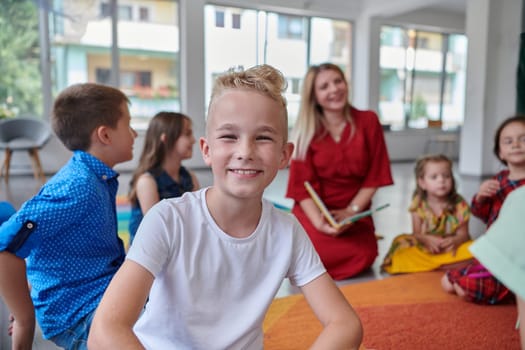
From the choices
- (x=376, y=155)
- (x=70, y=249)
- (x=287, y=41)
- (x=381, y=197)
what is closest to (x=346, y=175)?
(x=376, y=155)

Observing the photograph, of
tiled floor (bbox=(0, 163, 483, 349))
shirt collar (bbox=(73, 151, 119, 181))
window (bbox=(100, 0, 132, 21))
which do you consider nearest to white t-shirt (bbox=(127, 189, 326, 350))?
shirt collar (bbox=(73, 151, 119, 181))

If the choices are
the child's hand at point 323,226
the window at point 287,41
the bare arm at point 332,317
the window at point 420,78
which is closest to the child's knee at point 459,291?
the child's hand at point 323,226

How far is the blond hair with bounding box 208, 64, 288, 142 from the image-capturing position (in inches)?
34.5

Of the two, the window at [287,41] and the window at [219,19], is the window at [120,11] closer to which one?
the window at [287,41]

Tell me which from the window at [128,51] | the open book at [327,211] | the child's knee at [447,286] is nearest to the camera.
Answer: the child's knee at [447,286]

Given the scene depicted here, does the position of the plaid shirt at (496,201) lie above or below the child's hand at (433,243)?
above

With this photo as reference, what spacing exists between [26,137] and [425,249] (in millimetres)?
5110

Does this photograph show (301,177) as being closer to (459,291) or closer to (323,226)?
(323,226)

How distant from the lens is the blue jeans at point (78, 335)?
1.16 m

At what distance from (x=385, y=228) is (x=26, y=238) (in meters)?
2.68

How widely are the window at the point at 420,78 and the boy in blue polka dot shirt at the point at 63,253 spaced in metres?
8.26

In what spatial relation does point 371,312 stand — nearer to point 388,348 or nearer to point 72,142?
point 388,348

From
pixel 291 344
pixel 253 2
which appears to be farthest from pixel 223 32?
pixel 291 344

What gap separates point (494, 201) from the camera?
7.25ft
